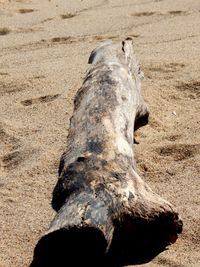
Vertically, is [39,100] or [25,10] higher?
[39,100]

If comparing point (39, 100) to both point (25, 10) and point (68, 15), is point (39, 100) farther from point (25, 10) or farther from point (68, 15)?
point (25, 10)

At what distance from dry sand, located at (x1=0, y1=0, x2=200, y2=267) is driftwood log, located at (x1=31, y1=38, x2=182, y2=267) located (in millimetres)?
124

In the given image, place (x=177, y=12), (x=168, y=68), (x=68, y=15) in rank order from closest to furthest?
(x=168, y=68)
(x=177, y=12)
(x=68, y=15)

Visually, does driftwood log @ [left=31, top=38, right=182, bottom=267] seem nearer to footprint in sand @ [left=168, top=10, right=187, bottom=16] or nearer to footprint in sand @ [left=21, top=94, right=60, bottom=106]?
footprint in sand @ [left=21, top=94, right=60, bottom=106]

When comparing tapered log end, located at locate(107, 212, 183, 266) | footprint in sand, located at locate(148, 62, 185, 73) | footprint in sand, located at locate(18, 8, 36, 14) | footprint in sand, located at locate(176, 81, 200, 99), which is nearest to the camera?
tapered log end, located at locate(107, 212, 183, 266)

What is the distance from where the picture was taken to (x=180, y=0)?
277 inches

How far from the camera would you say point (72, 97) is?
426cm

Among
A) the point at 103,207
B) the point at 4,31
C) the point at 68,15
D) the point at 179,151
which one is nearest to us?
the point at 103,207

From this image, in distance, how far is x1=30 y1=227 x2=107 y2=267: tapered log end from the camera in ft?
7.73

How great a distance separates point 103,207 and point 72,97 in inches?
73.5

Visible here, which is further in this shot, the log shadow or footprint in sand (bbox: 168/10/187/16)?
footprint in sand (bbox: 168/10/187/16)

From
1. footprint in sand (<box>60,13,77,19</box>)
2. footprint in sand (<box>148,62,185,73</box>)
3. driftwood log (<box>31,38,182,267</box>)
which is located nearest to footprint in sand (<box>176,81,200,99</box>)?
footprint in sand (<box>148,62,185,73</box>)

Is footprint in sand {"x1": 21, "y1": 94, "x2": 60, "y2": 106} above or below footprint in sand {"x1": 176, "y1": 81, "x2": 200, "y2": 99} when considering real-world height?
above

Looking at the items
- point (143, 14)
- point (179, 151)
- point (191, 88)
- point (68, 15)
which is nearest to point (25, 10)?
point (68, 15)
